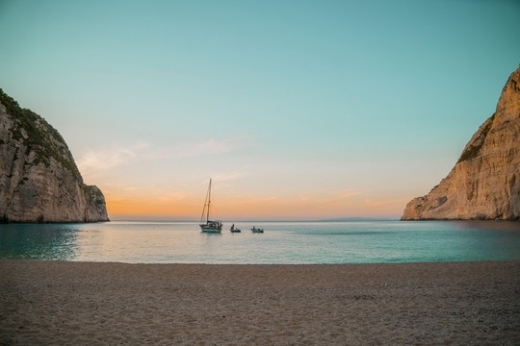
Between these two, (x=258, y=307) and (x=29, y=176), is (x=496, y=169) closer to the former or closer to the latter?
(x=258, y=307)

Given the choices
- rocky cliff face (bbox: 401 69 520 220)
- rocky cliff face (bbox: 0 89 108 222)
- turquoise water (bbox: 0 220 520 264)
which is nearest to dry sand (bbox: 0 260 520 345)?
turquoise water (bbox: 0 220 520 264)

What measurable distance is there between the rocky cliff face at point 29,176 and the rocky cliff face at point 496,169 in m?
127

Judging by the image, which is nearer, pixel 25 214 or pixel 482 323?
pixel 482 323

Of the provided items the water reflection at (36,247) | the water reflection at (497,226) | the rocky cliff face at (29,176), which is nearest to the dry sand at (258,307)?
the water reflection at (36,247)

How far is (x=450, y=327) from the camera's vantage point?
8531mm

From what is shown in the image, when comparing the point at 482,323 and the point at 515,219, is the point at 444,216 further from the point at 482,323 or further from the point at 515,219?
the point at 482,323

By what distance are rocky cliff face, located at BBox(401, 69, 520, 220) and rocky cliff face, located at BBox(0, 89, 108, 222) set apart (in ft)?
417

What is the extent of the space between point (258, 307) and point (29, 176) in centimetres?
9509

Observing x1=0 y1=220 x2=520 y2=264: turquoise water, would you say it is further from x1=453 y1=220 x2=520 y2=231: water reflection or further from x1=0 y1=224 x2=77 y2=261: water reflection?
x1=453 y1=220 x2=520 y2=231: water reflection

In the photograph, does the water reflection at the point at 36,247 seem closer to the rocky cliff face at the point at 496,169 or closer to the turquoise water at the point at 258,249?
the turquoise water at the point at 258,249

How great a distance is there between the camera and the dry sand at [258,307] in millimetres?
7762

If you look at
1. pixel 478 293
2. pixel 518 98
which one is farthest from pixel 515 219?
pixel 478 293

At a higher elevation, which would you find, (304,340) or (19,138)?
(19,138)

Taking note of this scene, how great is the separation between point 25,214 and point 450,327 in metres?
101
